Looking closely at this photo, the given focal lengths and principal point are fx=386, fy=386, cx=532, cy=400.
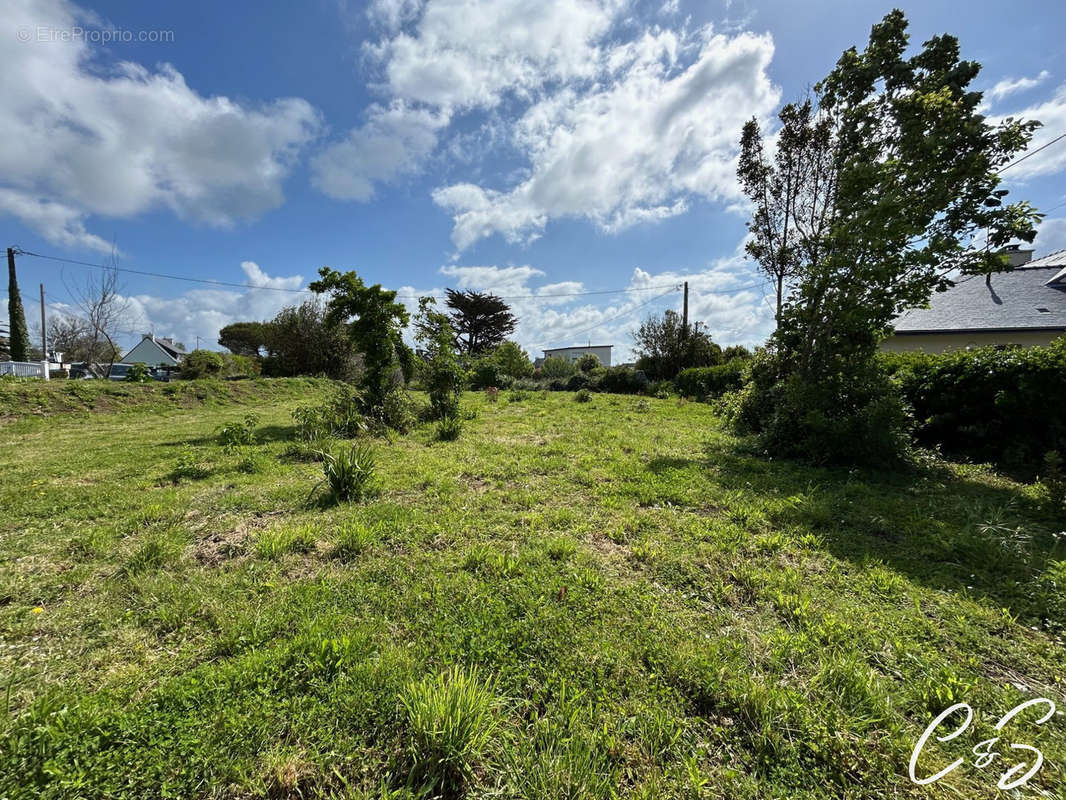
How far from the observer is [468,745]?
5.02 feet

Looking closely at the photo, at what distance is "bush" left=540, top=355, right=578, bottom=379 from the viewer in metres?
23.7

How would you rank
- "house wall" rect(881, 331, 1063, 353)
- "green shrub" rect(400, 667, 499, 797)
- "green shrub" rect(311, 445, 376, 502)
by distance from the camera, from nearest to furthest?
"green shrub" rect(400, 667, 499, 797) < "green shrub" rect(311, 445, 376, 502) < "house wall" rect(881, 331, 1063, 353)

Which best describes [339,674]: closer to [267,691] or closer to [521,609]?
[267,691]

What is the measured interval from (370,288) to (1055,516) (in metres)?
10.5

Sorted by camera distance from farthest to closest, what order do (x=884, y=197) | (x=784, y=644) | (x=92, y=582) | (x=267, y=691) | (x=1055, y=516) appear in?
(x=884, y=197)
(x=1055, y=516)
(x=92, y=582)
(x=784, y=644)
(x=267, y=691)

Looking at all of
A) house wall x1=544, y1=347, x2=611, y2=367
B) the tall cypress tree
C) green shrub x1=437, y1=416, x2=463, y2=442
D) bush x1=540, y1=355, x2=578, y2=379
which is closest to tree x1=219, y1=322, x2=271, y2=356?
the tall cypress tree

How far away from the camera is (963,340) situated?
48.2 feet

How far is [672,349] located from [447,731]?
19632 mm

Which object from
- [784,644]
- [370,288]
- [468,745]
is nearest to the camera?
[468,745]

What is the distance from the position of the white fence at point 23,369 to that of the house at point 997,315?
34890 mm

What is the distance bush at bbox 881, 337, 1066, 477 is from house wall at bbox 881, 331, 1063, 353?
8929mm

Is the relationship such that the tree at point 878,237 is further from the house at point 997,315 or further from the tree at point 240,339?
the tree at point 240,339

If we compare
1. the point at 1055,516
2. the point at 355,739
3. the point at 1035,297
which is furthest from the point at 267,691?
the point at 1035,297

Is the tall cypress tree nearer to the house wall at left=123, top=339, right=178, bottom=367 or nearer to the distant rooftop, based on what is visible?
the house wall at left=123, top=339, right=178, bottom=367
